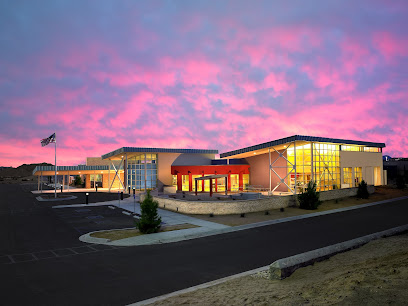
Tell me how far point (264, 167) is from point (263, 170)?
1.83ft

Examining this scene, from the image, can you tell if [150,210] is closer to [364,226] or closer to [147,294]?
[147,294]

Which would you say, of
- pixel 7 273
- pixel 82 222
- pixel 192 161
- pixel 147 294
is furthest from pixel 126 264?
pixel 192 161

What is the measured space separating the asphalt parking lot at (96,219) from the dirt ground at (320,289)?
13.5 meters

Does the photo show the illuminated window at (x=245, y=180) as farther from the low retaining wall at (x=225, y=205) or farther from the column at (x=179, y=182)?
the low retaining wall at (x=225, y=205)

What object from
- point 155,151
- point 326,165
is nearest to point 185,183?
point 155,151

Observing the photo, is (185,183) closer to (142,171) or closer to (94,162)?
(142,171)


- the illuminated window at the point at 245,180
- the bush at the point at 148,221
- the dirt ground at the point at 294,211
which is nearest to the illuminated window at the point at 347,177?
the dirt ground at the point at 294,211

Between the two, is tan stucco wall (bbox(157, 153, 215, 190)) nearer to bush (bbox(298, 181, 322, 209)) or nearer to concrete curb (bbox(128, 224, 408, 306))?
bush (bbox(298, 181, 322, 209))

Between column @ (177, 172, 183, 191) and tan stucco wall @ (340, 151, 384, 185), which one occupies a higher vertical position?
tan stucco wall @ (340, 151, 384, 185)

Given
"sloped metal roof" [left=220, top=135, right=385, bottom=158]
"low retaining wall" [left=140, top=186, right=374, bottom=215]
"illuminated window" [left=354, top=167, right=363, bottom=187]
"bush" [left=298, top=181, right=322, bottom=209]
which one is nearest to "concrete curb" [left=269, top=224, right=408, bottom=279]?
"low retaining wall" [left=140, top=186, right=374, bottom=215]

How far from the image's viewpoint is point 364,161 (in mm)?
45719

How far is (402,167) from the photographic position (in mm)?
70312

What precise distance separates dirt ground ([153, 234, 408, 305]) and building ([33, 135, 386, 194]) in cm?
2658

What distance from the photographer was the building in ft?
131
